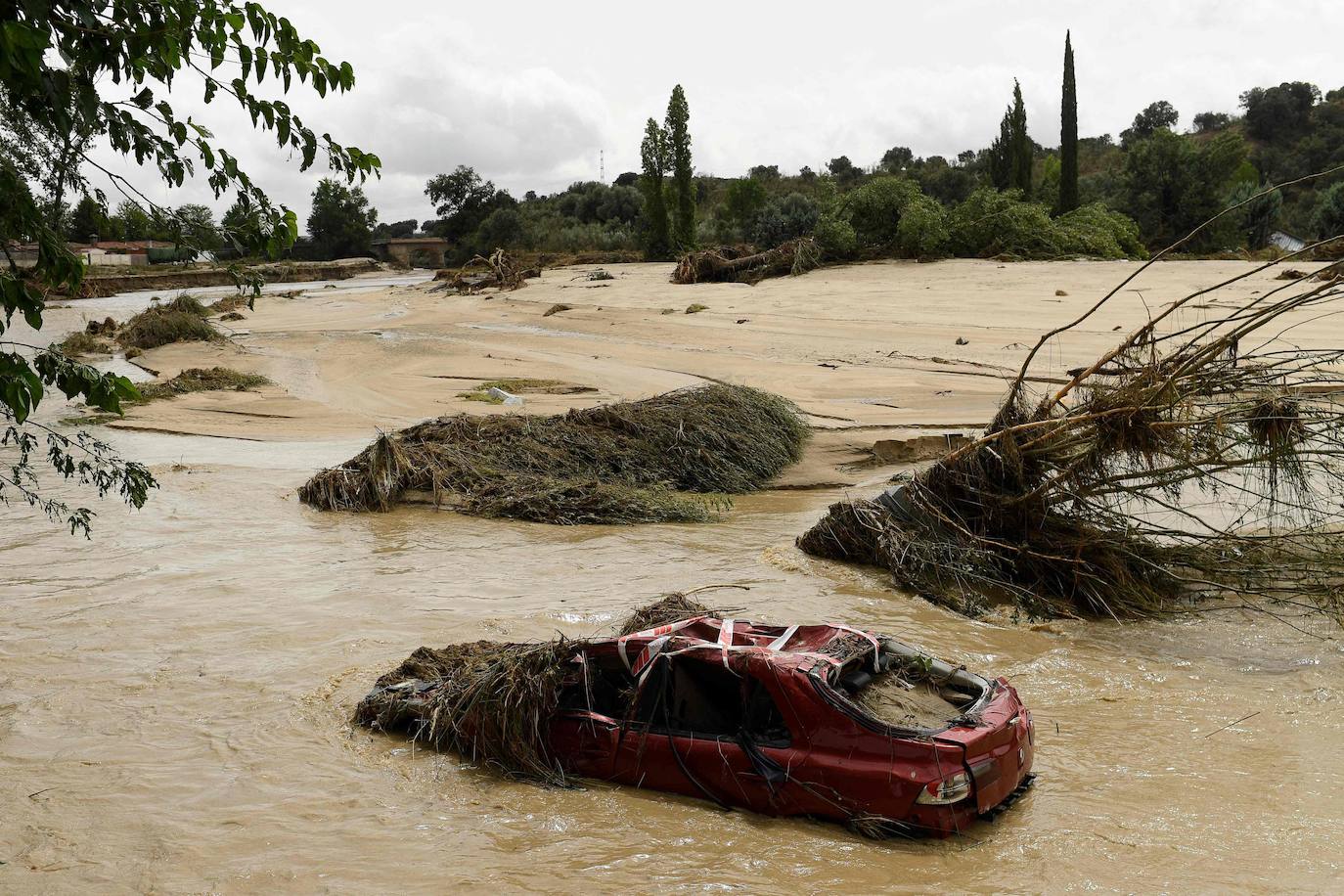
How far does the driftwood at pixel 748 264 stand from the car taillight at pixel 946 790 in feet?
104

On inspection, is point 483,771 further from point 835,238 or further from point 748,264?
point 748,264

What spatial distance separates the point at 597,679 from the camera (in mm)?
6820

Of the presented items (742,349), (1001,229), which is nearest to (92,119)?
(742,349)

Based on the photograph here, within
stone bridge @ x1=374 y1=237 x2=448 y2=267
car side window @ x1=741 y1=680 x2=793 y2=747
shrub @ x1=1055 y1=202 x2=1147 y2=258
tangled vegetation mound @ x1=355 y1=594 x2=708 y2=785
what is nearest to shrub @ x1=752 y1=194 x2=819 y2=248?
shrub @ x1=1055 y1=202 x2=1147 y2=258

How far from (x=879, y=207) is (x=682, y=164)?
14527mm

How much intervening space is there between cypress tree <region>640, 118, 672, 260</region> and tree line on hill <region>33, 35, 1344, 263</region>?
0.20ft

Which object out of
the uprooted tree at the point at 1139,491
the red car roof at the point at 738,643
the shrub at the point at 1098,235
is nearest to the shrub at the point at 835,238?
the shrub at the point at 1098,235

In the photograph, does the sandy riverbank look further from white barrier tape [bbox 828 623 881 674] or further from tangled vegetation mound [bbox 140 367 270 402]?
white barrier tape [bbox 828 623 881 674]

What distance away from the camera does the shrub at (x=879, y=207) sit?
36.9m

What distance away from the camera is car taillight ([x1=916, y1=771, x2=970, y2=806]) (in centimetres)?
552

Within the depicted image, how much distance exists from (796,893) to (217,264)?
13.1ft

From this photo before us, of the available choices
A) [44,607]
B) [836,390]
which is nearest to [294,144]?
[44,607]

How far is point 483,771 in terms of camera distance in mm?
6980

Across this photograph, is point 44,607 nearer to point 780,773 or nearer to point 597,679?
point 597,679
